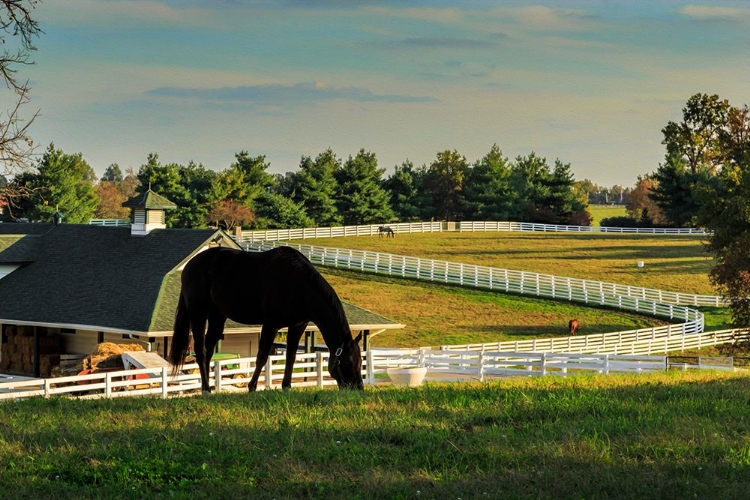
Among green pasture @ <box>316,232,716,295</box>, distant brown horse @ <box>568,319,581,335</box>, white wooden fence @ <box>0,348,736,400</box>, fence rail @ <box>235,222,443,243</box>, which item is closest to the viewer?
white wooden fence @ <box>0,348,736,400</box>

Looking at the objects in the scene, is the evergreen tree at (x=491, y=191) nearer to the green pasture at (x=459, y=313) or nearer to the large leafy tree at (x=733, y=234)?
the green pasture at (x=459, y=313)

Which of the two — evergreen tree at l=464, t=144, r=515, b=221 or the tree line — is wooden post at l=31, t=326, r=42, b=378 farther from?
evergreen tree at l=464, t=144, r=515, b=221

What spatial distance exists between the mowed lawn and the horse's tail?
28761mm

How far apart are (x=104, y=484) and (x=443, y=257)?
6850cm

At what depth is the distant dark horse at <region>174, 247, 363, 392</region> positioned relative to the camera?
16016mm

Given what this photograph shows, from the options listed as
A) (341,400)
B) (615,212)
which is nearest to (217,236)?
(341,400)

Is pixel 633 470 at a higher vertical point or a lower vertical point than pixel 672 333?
higher

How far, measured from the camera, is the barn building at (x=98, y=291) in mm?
30328

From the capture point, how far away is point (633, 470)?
10.2 meters

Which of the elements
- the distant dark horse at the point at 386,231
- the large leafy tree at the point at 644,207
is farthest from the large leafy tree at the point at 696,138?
the distant dark horse at the point at 386,231

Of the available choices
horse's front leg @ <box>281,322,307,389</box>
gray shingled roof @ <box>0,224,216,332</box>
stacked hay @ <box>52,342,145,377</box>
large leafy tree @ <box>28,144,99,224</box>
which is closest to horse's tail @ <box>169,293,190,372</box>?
horse's front leg @ <box>281,322,307,389</box>

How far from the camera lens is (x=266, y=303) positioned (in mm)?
16016

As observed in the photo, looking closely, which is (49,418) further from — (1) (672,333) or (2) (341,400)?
(1) (672,333)

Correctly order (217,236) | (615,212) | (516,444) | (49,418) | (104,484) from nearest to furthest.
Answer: (104,484), (516,444), (49,418), (217,236), (615,212)
